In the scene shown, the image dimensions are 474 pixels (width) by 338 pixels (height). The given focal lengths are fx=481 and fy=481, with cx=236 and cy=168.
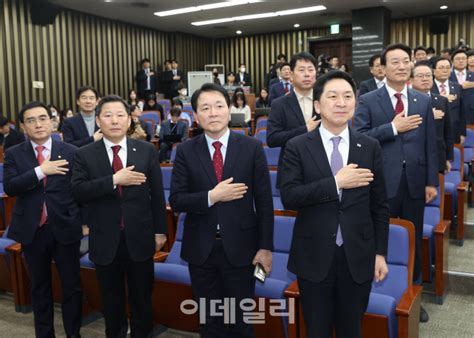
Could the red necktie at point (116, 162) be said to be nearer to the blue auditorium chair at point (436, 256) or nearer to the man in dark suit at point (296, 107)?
the man in dark suit at point (296, 107)

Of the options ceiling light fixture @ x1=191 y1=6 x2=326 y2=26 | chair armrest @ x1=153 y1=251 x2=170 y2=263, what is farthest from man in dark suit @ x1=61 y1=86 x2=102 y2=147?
ceiling light fixture @ x1=191 y1=6 x2=326 y2=26

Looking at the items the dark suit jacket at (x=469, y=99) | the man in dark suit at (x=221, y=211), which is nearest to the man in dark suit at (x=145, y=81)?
the dark suit jacket at (x=469, y=99)

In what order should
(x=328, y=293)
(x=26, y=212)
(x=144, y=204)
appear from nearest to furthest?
(x=328, y=293) → (x=144, y=204) → (x=26, y=212)

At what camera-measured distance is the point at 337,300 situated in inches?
66.3

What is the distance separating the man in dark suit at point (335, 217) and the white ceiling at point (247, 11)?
8.23m

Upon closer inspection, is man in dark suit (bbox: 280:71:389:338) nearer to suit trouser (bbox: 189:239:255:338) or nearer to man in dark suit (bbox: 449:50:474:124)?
suit trouser (bbox: 189:239:255:338)

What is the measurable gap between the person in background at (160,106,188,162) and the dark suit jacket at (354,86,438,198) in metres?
4.52

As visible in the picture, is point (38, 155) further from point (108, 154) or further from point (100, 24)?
point (100, 24)

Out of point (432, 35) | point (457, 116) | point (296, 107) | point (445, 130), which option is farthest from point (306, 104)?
point (432, 35)

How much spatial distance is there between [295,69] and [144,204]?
1.23 metres

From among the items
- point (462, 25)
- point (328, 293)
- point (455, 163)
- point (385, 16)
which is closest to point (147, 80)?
point (385, 16)

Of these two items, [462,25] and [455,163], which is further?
[462,25]

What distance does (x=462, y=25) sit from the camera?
11.2m

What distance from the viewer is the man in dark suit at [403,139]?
94.3 inches
